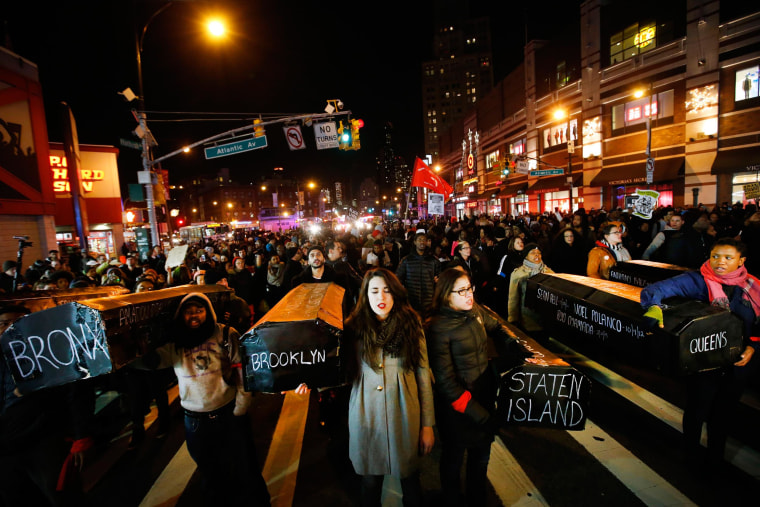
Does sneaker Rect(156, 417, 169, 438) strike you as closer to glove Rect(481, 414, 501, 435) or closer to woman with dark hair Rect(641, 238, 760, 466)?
glove Rect(481, 414, 501, 435)

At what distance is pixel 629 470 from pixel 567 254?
5399mm

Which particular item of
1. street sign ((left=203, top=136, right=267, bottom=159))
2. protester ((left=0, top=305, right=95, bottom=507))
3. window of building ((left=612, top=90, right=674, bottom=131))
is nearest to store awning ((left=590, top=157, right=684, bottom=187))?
window of building ((left=612, top=90, right=674, bottom=131))

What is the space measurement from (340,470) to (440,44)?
15754 centimetres

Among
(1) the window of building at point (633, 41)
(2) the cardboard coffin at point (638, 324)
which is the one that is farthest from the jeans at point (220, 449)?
(1) the window of building at point (633, 41)

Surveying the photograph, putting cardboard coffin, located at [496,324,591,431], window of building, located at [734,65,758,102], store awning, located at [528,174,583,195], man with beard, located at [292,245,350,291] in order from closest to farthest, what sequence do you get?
cardboard coffin, located at [496,324,591,431], man with beard, located at [292,245,350,291], window of building, located at [734,65,758,102], store awning, located at [528,174,583,195]

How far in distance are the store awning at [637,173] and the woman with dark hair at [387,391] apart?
2645 cm

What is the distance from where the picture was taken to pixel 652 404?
15.2 feet

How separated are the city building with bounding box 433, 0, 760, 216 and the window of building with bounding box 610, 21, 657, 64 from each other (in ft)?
0.21

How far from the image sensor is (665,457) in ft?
12.0

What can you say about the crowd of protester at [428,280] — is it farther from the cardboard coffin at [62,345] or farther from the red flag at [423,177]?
the red flag at [423,177]

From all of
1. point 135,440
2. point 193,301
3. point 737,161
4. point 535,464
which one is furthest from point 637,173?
point 135,440

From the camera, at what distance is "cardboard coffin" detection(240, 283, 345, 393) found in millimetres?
2812

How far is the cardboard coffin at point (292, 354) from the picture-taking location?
281 centimetres

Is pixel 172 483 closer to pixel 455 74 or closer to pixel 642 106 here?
pixel 642 106
